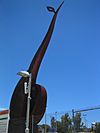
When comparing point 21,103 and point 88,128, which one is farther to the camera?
point 21,103

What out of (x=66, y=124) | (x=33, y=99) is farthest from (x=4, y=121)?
(x=66, y=124)

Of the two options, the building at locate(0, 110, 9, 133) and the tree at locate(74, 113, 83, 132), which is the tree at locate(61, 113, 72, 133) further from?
the building at locate(0, 110, 9, 133)

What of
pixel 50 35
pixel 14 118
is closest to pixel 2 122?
pixel 14 118

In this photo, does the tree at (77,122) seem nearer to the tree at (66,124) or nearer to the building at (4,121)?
the tree at (66,124)

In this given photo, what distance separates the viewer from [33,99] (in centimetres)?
2566

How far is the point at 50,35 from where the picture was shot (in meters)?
27.7

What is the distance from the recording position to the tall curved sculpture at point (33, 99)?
81.6 ft

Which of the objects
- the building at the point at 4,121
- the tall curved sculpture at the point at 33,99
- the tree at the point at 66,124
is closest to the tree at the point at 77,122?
the tree at the point at 66,124

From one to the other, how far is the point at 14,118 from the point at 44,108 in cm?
279

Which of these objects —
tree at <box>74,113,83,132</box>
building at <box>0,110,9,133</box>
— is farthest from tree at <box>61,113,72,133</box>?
building at <box>0,110,9,133</box>

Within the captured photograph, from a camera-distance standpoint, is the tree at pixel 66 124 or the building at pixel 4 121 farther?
the building at pixel 4 121

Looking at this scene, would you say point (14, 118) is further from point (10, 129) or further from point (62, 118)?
point (62, 118)

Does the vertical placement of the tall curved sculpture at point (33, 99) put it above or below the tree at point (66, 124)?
above

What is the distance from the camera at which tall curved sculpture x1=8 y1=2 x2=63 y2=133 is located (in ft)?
81.6
